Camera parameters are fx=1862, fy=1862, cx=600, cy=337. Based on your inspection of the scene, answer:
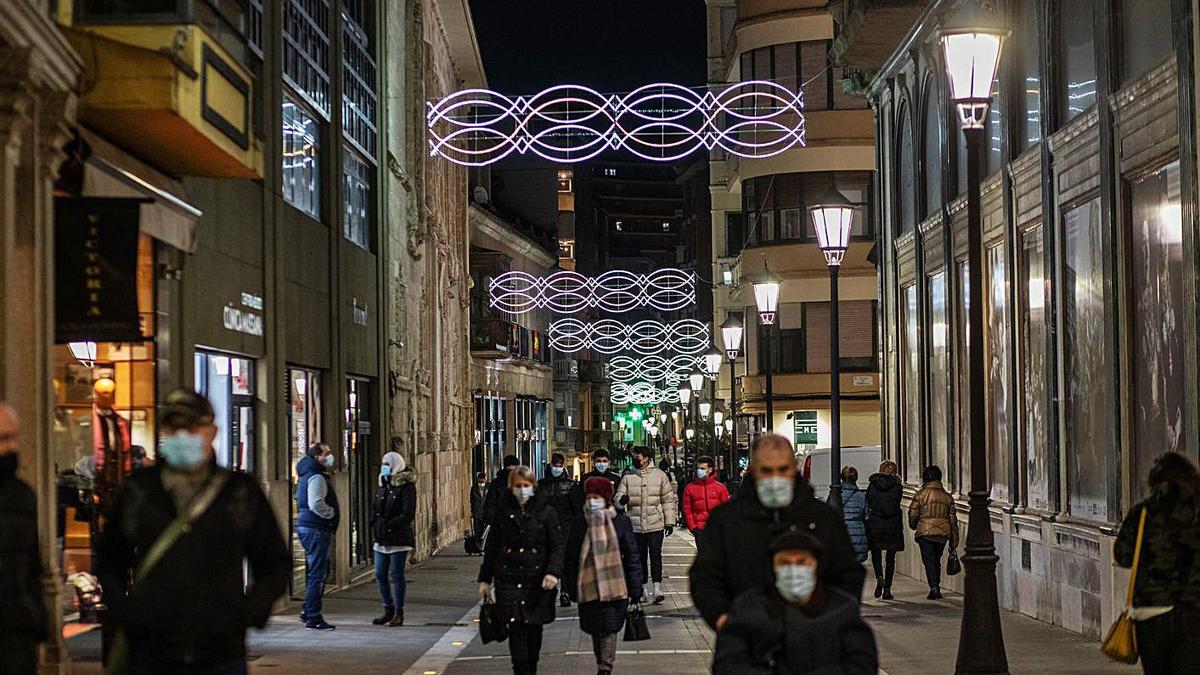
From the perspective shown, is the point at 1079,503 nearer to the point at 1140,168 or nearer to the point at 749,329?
the point at 1140,168

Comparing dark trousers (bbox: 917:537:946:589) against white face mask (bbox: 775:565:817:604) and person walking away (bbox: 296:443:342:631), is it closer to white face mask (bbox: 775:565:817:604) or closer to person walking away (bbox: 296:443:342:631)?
person walking away (bbox: 296:443:342:631)

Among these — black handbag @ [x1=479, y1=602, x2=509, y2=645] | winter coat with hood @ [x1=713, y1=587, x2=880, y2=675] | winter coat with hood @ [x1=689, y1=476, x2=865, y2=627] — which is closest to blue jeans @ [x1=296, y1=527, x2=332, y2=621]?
black handbag @ [x1=479, y1=602, x2=509, y2=645]

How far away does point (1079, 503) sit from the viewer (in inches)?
760

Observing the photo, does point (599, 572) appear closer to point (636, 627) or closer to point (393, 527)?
point (636, 627)

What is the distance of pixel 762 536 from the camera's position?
810cm

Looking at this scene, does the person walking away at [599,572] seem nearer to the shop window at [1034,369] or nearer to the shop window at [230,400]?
the shop window at [230,400]

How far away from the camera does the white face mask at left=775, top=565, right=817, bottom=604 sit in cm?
699

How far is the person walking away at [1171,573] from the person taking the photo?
993 centimetres

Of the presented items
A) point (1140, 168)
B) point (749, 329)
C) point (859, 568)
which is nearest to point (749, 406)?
point (749, 329)

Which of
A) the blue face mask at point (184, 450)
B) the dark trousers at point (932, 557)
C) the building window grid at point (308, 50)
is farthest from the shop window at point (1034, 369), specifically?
the blue face mask at point (184, 450)

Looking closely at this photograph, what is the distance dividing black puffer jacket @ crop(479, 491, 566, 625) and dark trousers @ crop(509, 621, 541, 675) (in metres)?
0.12

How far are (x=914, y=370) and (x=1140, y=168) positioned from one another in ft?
43.2

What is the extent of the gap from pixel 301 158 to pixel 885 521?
901 cm

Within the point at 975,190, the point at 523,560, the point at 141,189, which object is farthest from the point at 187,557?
the point at 141,189
